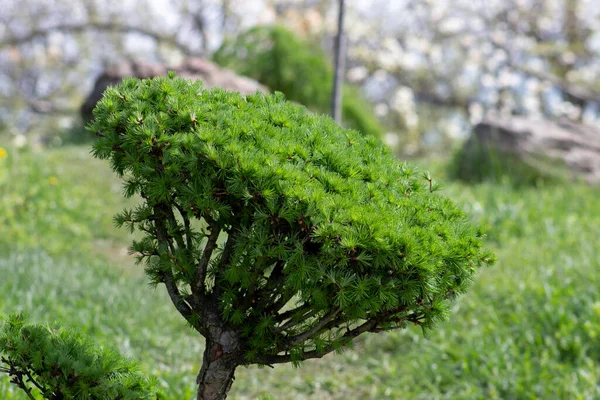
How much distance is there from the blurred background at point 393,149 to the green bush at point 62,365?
1.01m

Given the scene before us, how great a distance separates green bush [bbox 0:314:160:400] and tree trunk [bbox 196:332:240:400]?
25cm

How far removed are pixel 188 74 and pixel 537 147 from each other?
5245 millimetres

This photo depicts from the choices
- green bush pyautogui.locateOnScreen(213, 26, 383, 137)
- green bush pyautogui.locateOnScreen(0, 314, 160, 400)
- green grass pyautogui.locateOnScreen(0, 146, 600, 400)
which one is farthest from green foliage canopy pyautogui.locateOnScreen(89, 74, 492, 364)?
green bush pyautogui.locateOnScreen(213, 26, 383, 137)

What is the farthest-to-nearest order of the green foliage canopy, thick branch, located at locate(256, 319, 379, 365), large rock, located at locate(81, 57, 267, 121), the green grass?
large rock, located at locate(81, 57, 267, 121) < the green grass < thick branch, located at locate(256, 319, 379, 365) < the green foliage canopy

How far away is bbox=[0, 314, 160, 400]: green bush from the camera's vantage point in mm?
2438

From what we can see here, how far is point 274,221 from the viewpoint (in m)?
2.19

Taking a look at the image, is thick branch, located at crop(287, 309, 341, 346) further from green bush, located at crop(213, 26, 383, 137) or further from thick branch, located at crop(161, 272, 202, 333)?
green bush, located at crop(213, 26, 383, 137)

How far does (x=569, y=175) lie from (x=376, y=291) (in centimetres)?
800

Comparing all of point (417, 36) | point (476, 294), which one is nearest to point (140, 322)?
point (476, 294)

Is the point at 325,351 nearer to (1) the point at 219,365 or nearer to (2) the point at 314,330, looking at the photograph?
(2) the point at 314,330

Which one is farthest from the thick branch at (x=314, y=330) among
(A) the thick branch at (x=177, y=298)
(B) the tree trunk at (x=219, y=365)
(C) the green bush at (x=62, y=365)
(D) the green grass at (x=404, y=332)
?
(D) the green grass at (x=404, y=332)

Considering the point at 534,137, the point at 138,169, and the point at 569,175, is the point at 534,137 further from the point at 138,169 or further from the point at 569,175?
the point at 138,169

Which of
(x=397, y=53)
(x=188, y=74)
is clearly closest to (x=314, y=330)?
(x=188, y=74)

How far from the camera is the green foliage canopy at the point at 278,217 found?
2150mm
